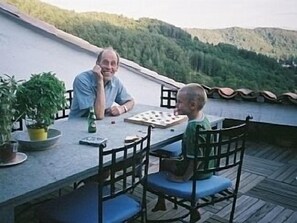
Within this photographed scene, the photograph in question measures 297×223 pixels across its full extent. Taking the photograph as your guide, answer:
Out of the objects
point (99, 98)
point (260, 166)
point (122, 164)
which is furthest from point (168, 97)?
point (122, 164)

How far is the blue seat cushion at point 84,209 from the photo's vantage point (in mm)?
1771

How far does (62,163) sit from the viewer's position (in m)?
1.79

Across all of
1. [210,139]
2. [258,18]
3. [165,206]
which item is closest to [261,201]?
[165,206]

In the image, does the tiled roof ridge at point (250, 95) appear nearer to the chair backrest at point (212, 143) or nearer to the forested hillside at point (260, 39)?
the forested hillside at point (260, 39)

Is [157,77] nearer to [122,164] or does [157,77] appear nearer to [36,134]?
[36,134]

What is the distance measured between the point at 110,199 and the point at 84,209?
137 mm

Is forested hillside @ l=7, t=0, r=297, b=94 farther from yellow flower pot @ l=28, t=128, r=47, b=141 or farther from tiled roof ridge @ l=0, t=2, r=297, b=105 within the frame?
yellow flower pot @ l=28, t=128, r=47, b=141

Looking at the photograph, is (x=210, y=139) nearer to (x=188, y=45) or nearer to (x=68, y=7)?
(x=188, y=45)

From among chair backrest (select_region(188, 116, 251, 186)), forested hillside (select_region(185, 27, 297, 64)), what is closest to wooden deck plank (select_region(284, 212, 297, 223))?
chair backrest (select_region(188, 116, 251, 186))

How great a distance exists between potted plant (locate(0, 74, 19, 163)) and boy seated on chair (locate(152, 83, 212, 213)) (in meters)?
0.94

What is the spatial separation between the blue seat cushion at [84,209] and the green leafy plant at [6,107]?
1.33ft

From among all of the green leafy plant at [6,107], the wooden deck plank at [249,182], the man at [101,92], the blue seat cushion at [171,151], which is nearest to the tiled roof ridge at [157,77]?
the wooden deck plank at [249,182]

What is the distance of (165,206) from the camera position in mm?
2760

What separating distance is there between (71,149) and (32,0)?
10.3ft
